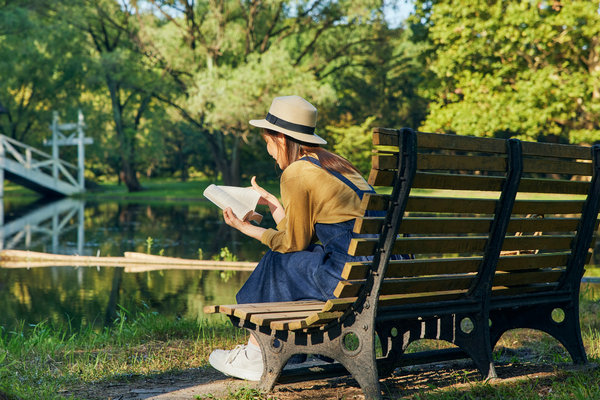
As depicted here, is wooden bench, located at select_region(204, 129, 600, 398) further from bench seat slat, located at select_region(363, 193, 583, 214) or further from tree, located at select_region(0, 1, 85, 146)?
tree, located at select_region(0, 1, 85, 146)

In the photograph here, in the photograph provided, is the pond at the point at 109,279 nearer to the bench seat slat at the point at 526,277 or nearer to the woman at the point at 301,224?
the woman at the point at 301,224

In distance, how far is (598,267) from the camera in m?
10.2

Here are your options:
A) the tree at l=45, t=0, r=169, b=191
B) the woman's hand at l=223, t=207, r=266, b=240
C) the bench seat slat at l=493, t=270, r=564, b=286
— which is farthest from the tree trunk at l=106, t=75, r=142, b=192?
the bench seat slat at l=493, t=270, r=564, b=286

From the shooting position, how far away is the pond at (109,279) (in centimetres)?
719

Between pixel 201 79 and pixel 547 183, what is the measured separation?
87.1 ft

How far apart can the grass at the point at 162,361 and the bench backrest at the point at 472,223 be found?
474 mm

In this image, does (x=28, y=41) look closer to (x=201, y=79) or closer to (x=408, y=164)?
(x=201, y=79)

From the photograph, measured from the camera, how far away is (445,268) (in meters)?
3.34

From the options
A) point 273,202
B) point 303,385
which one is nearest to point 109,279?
point 273,202

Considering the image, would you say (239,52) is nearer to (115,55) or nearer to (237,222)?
(115,55)

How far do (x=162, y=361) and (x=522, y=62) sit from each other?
755 inches

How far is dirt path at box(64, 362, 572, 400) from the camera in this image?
3496mm

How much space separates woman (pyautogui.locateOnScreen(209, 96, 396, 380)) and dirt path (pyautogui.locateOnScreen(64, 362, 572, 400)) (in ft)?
0.62

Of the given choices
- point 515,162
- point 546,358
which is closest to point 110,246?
point 546,358
